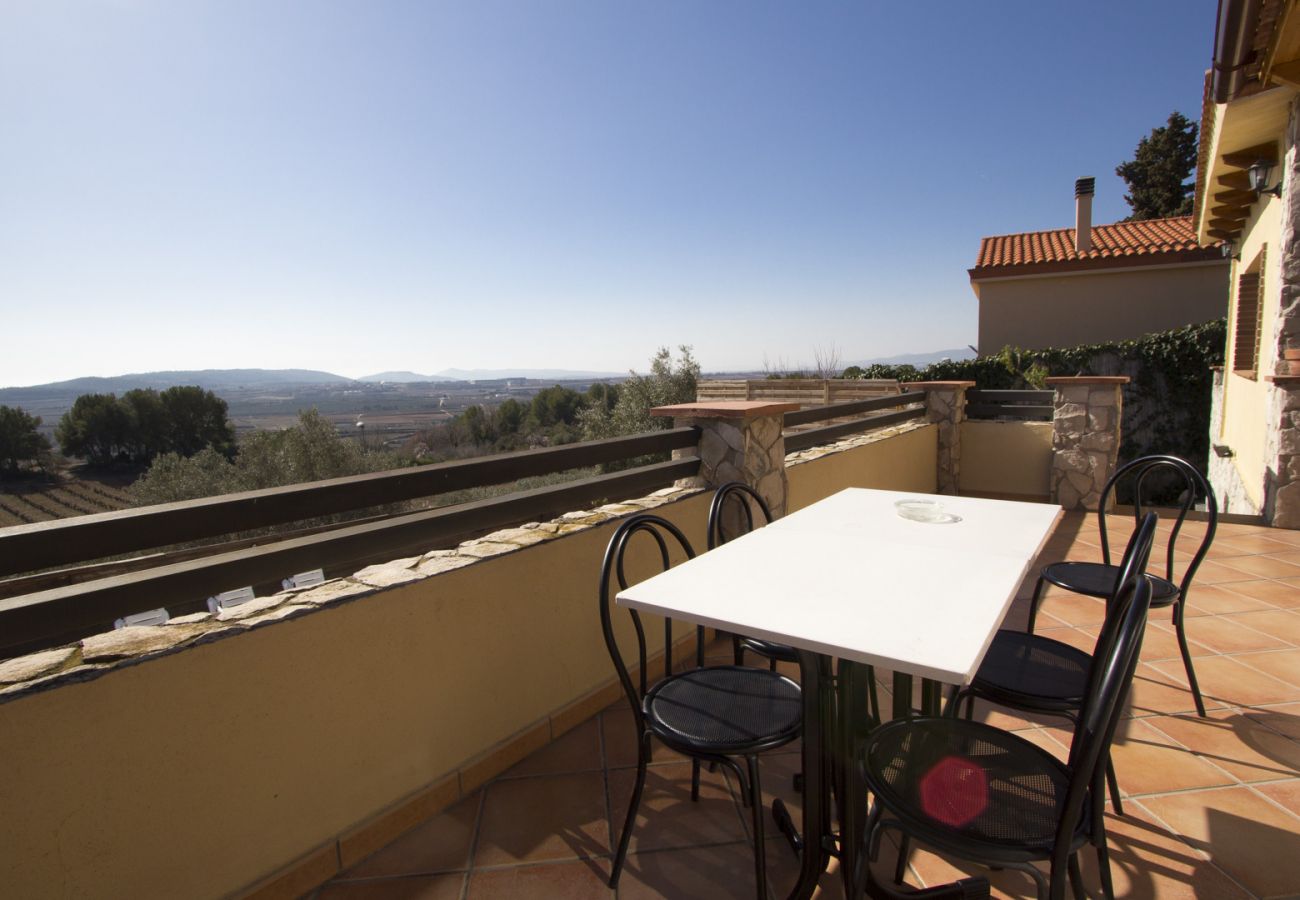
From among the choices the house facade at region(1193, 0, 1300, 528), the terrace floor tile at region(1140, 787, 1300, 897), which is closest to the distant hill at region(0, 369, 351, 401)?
the terrace floor tile at region(1140, 787, 1300, 897)

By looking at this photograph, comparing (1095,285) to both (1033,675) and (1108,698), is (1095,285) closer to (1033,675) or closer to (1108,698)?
(1033,675)

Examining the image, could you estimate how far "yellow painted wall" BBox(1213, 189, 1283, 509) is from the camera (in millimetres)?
4262

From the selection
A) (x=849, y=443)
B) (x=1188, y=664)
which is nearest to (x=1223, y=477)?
(x=849, y=443)

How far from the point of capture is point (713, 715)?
1362mm

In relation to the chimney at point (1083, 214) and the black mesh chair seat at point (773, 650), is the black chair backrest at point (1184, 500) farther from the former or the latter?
the chimney at point (1083, 214)

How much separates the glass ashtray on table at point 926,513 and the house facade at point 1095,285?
11.0 metres

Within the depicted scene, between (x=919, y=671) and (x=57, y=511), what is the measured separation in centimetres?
1395

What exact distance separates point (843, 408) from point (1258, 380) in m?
3.44

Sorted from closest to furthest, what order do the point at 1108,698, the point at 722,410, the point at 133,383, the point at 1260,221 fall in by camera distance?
the point at 1108,698 < the point at 722,410 < the point at 1260,221 < the point at 133,383

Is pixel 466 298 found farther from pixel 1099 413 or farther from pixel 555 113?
pixel 1099 413

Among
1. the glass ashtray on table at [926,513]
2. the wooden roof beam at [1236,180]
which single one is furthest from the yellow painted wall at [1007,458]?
the glass ashtray on table at [926,513]

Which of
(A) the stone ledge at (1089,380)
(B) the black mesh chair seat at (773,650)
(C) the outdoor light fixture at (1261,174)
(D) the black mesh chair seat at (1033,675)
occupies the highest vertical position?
(C) the outdoor light fixture at (1261,174)

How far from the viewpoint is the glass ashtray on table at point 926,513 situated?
192 cm

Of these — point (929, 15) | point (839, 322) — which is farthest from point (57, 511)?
point (839, 322)
